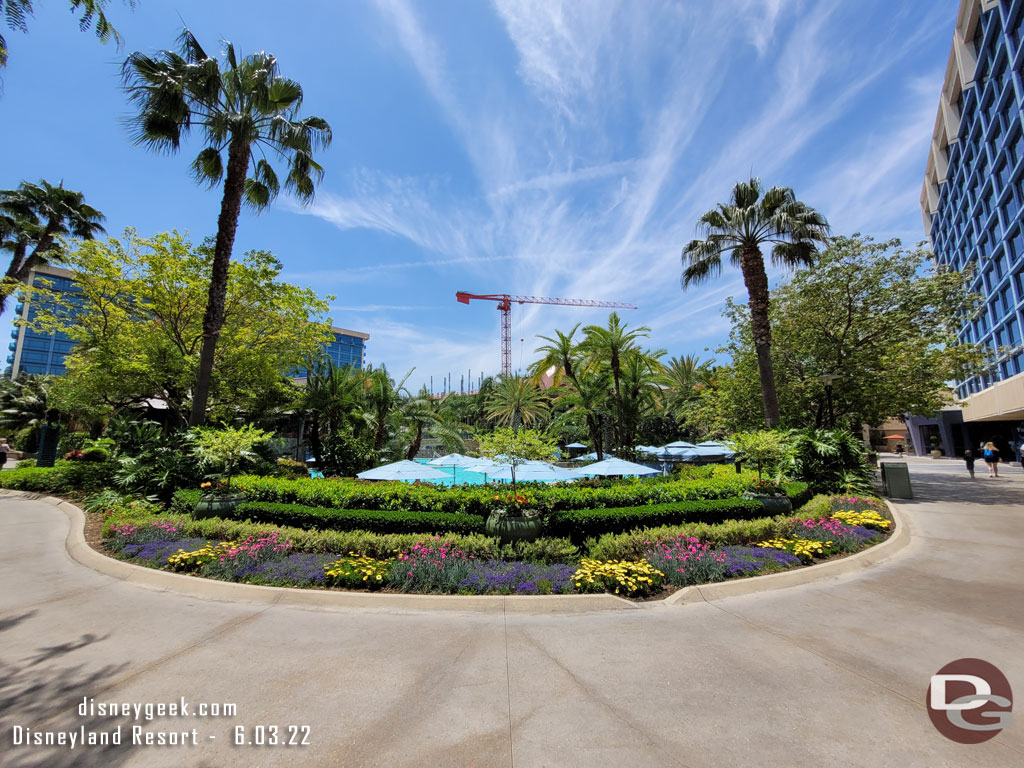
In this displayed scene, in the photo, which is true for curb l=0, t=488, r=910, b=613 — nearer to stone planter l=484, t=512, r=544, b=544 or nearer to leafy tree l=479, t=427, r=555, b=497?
stone planter l=484, t=512, r=544, b=544

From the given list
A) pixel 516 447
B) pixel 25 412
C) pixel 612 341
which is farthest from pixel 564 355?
pixel 25 412

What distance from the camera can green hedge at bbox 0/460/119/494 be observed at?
562 inches

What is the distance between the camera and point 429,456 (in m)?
33.9

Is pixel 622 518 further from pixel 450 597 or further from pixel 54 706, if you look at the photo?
pixel 54 706

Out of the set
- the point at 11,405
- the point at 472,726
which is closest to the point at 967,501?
the point at 472,726

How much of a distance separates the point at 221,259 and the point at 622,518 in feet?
44.6

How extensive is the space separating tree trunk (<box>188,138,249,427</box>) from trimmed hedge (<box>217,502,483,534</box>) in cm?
578

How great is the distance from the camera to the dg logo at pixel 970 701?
10.1 feet

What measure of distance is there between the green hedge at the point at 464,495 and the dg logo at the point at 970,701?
599cm

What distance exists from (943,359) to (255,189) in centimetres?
2698

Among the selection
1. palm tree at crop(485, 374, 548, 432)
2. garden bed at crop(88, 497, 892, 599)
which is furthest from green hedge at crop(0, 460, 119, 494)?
palm tree at crop(485, 374, 548, 432)

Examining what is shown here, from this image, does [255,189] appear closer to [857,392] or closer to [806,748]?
[806,748]

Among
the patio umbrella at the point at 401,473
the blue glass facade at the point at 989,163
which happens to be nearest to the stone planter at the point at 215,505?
the patio umbrella at the point at 401,473

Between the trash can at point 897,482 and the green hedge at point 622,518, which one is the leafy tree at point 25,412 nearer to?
the green hedge at point 622,518
